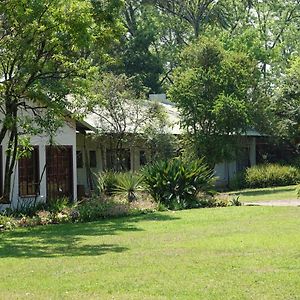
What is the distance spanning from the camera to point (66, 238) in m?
17.2

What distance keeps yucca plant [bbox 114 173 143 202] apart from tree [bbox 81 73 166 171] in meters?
6.21

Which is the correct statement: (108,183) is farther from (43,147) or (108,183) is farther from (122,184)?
(43,147)

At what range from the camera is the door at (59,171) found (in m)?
27.3

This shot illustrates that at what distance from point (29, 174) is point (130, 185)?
379cm

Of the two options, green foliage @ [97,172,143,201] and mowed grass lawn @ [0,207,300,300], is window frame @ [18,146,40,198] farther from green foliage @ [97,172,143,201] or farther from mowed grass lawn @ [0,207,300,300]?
mowed grass lawn @ [0,207,300,300]

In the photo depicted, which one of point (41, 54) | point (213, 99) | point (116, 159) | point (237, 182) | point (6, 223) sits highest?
point (41, 54)

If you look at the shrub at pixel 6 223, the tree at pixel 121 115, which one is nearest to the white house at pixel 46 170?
the shrub at pixel 6 223

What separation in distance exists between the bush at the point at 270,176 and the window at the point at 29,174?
15634 mm

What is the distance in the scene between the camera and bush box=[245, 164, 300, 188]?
39.0 metres

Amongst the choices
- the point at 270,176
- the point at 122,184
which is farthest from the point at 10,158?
the point at 270,176

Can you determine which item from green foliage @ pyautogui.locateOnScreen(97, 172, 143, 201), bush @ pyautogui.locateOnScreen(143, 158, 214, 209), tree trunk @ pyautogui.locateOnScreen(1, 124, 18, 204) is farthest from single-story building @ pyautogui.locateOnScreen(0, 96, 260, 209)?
bush @ pyautogui.locateOnScreen(143, 158, 214, 209)

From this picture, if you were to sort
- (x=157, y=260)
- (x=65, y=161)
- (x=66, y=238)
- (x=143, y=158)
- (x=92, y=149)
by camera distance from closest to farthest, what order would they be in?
(x=157, y=260) → (x=66, y=238) → (x=65, y=161) → (x=92, y=149) → (x=143, y=158)

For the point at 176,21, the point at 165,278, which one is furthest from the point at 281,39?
the point at 165,278

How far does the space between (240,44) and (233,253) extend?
4170cm
